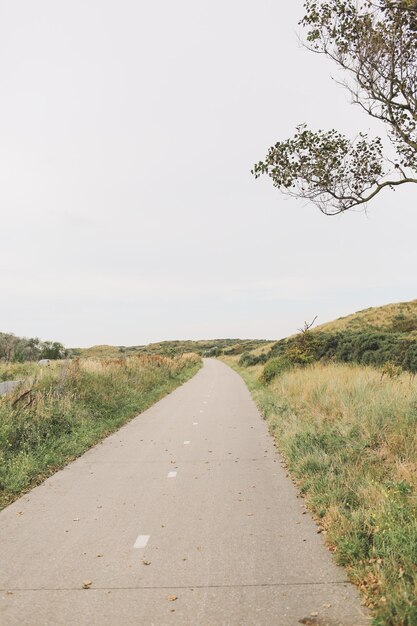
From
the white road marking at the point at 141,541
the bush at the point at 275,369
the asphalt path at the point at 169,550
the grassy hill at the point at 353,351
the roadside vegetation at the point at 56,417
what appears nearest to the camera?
the asphalt path at the point at 169,550

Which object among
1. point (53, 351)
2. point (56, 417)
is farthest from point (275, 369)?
point (53, 351)

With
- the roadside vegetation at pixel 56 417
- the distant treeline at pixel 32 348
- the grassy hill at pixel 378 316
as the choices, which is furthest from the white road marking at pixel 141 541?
the grassy hill at pixel 378 316

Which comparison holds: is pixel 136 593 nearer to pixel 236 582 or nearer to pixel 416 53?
pixel 236 582

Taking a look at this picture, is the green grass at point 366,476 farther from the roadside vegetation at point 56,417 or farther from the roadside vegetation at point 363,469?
the roadside vegetation at point 56,417

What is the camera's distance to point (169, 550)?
5.11 m

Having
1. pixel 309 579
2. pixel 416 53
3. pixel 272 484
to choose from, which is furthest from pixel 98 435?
pixel 416 53

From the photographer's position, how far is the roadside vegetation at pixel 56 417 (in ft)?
27.1

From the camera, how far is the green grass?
4.07m

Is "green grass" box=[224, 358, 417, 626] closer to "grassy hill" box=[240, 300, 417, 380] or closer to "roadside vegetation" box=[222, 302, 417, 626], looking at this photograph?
"roadside vegetation" box=[222, 302, 417, 626]

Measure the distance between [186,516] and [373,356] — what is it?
1801cm

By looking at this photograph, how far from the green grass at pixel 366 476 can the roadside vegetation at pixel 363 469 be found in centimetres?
1

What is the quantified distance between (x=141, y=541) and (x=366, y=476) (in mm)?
3153

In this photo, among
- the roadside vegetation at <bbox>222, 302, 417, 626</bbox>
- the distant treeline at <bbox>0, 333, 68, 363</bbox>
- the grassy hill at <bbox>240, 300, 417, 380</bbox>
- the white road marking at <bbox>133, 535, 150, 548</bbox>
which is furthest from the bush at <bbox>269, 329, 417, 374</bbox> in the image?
the distant treeline at <bbox>0, 333, 68, 363</bbox>

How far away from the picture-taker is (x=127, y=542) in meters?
5.33
